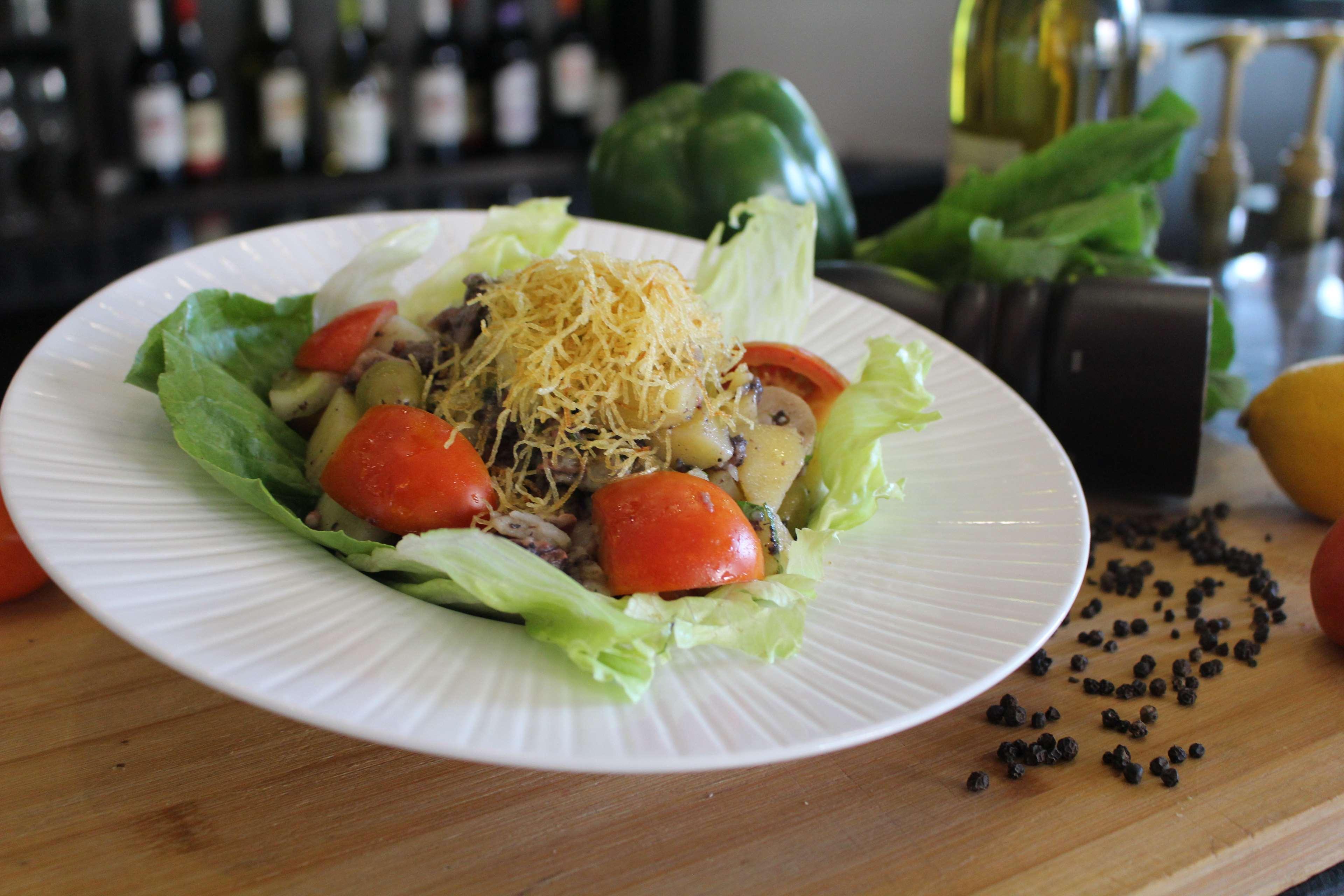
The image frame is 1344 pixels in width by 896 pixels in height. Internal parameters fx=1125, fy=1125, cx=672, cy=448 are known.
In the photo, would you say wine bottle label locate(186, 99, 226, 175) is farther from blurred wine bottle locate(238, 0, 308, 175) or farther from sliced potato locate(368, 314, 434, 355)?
sliced potato locate(368, 314, 434, 355)

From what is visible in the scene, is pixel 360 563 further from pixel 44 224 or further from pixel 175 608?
pixel 44 224

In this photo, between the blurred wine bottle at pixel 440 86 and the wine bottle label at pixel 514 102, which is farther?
the wine bottle label at pixel 514 102

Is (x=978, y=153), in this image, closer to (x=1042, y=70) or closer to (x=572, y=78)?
(x=1042, y=70)

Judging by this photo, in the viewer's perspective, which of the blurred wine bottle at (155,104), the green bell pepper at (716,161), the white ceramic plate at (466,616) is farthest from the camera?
the blurred wine bottle at (155,104)

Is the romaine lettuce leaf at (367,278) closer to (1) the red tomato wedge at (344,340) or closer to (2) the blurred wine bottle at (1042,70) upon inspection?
(1) the red tomato wedge at (344,340)

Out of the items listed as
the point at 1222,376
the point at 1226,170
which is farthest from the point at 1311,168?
the point at 1222,376

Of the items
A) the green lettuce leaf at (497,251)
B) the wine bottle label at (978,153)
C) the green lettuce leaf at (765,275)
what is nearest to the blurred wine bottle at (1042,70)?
the wine bottle label at (978,153)

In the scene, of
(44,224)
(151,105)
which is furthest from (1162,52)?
(44,224)
